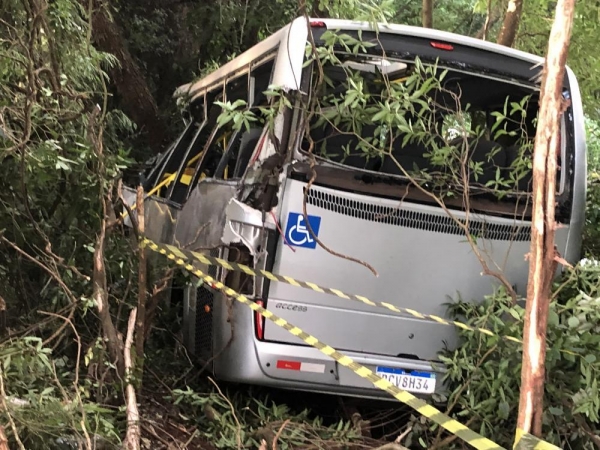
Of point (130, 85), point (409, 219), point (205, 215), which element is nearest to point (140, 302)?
point (205, 215)

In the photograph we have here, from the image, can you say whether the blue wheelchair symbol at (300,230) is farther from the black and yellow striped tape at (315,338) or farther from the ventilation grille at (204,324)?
the ventilation grille at (204,324)

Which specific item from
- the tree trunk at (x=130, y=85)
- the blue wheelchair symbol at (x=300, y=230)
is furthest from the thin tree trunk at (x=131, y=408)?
the tree trunk at (x=130, y=85)

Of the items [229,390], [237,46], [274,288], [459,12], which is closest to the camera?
[274,288]

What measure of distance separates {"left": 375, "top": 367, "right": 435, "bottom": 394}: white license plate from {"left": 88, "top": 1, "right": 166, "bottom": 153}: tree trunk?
5.41 meters

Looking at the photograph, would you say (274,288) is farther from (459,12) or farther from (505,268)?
(459,12)

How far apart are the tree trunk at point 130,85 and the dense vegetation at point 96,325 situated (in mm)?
2142

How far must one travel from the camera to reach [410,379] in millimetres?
3773

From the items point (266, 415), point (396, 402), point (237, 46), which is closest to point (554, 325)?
point (396, 402)

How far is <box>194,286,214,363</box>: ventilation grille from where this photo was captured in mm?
3920

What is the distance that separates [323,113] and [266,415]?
184 centimetres

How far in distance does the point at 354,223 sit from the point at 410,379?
994 mm

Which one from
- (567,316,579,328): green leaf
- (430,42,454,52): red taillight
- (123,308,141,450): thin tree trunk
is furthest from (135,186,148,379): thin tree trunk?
(567,316,579,328): green leaf

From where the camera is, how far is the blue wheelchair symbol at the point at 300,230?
352 centimetres

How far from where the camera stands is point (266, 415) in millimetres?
3879
